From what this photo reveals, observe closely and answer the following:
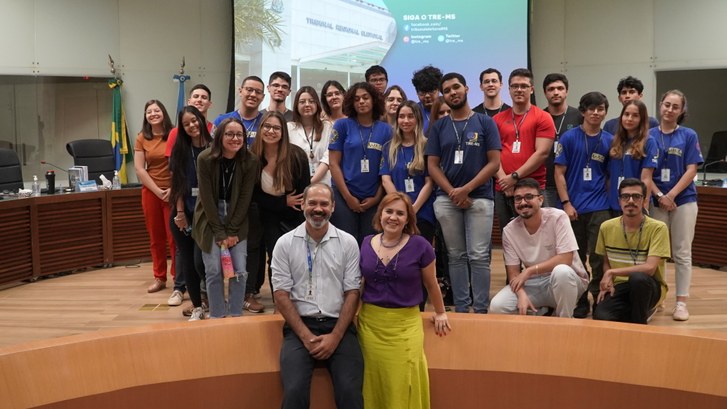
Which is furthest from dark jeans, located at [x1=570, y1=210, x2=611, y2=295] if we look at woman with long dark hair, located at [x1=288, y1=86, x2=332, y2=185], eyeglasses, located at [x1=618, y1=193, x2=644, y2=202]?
woman with long dark hair, located at [x1=288, y1=86, x2=332, y2=185]

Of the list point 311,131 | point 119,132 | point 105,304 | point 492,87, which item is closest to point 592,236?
point 492,87

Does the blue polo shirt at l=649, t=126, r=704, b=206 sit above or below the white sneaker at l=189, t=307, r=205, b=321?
above

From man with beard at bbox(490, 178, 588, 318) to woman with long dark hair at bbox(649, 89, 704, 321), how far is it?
3.78 feet

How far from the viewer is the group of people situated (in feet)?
10.5

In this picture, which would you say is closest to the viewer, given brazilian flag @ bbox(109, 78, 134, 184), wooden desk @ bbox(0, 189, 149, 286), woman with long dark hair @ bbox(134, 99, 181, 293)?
woman with long dark hair @ bbox(134, 99, 181, 293)

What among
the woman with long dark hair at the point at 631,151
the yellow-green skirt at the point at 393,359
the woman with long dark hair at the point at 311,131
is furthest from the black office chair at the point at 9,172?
→ the woman with long dark hair at the point at 631,151

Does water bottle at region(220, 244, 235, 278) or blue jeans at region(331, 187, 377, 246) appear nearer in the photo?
water bottle at region(220, 244, 235, 278)

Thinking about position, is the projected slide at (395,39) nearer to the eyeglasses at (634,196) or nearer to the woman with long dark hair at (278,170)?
the woman with long dark hair at (278,170)

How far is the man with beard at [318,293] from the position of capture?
3.10m

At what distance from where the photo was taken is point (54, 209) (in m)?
6.18

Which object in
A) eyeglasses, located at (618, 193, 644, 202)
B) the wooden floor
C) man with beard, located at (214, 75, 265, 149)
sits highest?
man with beard, located at (214, 75, 265, 149)

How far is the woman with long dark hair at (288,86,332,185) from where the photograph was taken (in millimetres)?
4805

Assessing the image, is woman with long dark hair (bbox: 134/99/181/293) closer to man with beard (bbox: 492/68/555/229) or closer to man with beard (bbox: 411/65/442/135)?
man with beard (bbox: 411/65/442/135)

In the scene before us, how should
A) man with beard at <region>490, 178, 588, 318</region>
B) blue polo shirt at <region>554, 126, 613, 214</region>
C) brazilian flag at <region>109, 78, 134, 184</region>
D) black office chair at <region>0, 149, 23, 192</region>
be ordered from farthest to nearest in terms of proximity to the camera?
brazilian flag at <region>109, 78, 134, 184</region>
black office chair at <region>0, 149, 23, 192</region>
blue polo shirt at <region>554, 126, 613, 214</region>
man with beard at <region>490, 178, 588, 318</region>
